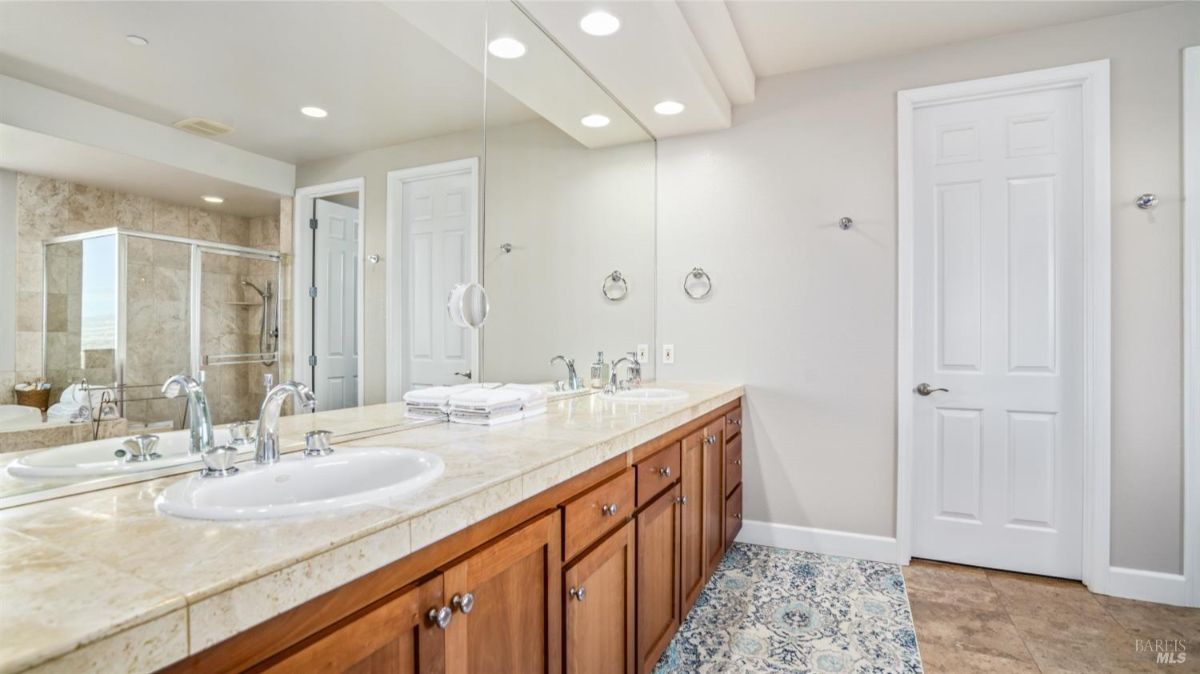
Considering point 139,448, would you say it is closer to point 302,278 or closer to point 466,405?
point 302,278

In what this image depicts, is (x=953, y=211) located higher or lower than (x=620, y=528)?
higher

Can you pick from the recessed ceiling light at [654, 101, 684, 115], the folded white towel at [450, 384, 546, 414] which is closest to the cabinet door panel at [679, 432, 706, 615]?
the folded white towel at [450, 384, 546, 414]

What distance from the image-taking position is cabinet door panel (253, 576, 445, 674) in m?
0.68

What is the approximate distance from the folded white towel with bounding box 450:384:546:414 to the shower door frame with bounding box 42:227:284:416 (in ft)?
1.74

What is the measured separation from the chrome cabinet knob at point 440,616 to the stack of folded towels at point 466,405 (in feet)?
2.45

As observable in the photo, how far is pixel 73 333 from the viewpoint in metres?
0.88

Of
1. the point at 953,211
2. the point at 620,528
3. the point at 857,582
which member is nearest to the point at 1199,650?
the point at 857,582

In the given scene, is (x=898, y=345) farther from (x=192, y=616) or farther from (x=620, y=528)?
(x=192, y=616)

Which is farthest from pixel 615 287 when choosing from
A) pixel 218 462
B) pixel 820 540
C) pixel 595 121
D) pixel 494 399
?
pixel 218 462

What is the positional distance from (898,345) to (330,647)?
8.86 feet

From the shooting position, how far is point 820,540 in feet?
9.37

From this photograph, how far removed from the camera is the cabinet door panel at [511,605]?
93 centimetres

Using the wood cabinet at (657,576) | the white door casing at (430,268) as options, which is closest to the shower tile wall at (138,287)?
the white door casing at (430,268)

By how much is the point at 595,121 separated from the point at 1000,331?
2.13m
